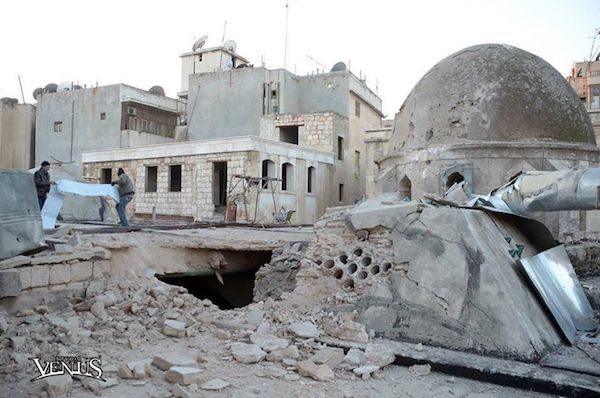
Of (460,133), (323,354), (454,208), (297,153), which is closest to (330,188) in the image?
(297,153)

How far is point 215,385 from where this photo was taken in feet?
14.0

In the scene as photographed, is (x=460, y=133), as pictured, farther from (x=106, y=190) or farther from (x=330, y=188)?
(x=330, y=188)

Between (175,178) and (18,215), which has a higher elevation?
(175,178)

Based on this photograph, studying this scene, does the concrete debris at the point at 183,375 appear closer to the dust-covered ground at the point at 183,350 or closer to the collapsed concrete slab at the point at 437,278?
the dust-covered ground at the point at 183,350

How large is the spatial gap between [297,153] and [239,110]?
24.7 ft

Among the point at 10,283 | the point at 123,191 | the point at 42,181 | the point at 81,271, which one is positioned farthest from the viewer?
the point at 123,191

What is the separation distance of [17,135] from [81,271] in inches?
1214

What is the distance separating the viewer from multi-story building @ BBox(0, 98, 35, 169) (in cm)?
3178

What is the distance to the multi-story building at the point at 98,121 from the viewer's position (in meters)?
28.3

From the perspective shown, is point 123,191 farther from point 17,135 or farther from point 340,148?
point 17,135

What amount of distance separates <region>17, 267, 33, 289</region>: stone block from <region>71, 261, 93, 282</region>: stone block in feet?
1.97

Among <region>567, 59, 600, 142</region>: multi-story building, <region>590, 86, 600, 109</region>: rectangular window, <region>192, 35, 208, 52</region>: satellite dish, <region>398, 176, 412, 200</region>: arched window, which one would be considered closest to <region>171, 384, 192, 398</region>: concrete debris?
<region>398, 176, 412, 200</region>: arched window

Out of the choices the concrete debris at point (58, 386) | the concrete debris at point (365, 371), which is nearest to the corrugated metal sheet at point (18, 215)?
the concrete debris at point (58, 386)

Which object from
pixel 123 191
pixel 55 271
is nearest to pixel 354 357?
pixel 55 271
